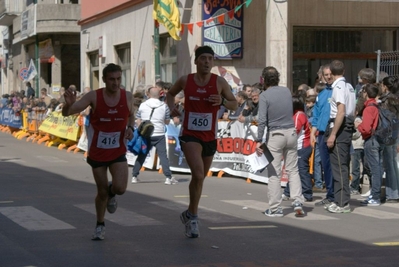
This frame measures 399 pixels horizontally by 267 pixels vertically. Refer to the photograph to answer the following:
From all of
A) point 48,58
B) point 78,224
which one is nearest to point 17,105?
point 48,58

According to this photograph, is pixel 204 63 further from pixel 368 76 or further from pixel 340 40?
pixel 340 40

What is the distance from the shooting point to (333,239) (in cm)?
983

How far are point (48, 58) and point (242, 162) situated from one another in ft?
98.9

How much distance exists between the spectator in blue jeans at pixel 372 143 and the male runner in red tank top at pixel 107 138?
16.1ft

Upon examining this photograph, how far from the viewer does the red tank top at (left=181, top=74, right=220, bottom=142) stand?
995 cm

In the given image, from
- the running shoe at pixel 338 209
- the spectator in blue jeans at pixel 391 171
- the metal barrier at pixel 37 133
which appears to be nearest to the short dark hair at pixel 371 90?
the spectator in blue jeans at pixel 391 171

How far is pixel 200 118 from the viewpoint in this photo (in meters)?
9.95

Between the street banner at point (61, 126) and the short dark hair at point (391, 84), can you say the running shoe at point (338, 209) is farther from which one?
the street banner at point (61, 126)

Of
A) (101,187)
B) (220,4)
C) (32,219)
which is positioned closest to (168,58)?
(220,4)

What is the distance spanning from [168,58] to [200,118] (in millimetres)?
18491

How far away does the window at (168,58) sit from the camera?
27719 mm

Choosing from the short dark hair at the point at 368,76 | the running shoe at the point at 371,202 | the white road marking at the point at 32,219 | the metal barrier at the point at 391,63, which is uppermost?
the metal barrier at the point at 391,63

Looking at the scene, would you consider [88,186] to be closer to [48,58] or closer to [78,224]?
[78,224]

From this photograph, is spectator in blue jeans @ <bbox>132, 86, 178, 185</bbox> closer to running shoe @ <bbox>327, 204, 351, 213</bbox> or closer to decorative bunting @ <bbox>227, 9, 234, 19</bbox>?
running shoe @ <bbox>327, 204, 351, 213</bbox>
